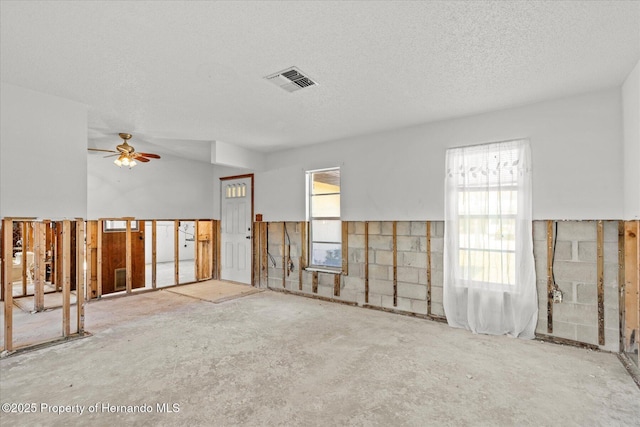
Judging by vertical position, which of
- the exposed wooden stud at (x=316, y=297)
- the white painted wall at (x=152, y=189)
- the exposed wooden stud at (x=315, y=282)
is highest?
the white painted wall at (x=152, y=189)

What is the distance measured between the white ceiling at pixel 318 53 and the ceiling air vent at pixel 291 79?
0.09 metres

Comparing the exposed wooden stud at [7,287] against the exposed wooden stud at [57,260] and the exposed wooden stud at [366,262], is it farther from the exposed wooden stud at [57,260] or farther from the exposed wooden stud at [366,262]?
the exposed wooden stud at [366,262]

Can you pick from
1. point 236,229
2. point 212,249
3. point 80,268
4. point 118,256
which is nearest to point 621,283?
point 80,268

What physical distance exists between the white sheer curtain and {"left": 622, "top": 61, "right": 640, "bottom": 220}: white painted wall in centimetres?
80

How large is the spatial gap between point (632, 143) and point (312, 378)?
366 centimetres

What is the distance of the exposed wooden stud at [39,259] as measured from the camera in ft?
11.9

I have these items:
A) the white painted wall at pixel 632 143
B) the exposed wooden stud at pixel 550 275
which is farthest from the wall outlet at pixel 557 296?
the white painted wall at pixel 632 143

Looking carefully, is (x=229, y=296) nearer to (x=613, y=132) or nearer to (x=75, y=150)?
(x=75, y=150)

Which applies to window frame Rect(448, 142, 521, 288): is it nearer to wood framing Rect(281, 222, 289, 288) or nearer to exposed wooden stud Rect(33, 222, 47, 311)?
wood framing Rect(281, 222, 289, 288)

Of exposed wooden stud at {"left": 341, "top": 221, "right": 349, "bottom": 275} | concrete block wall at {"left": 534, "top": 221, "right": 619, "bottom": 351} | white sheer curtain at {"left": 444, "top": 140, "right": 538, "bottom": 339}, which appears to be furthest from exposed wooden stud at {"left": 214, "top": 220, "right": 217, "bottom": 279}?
concrete block wall at {"left": 534, "top": 221, "right": 619, "bottom": 351}

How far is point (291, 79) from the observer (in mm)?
2963

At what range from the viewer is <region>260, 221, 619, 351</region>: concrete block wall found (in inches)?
127

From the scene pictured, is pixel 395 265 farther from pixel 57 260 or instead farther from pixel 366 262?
pixel 57 260

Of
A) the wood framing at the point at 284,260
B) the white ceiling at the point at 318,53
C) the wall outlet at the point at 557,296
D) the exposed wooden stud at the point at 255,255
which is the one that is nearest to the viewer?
the white ceiling at the point at 318,53
